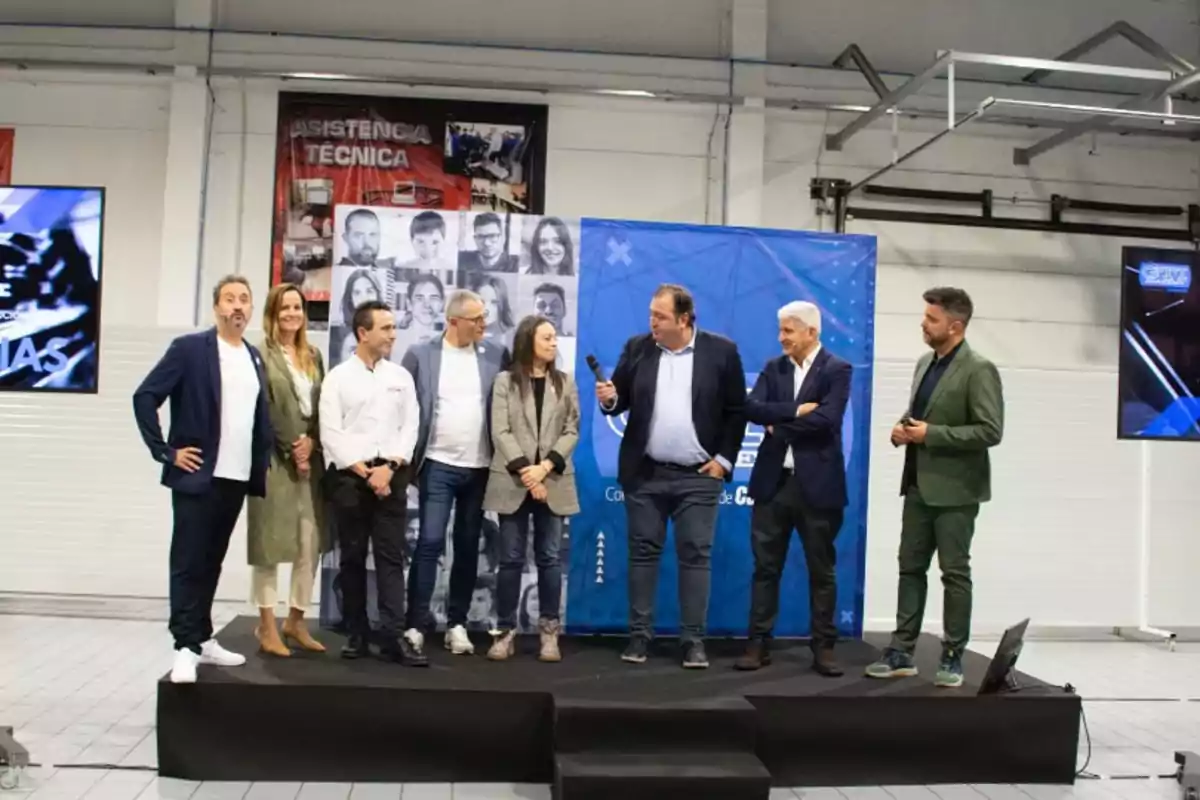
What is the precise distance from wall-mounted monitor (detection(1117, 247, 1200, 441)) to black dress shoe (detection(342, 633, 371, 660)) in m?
4.77

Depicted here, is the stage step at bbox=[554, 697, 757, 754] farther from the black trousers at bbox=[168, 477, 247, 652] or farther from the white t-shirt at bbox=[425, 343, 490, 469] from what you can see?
the black trousers at bbox=[168, 477, 247, 652]

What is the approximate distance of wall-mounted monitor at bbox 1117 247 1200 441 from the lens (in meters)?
6.29

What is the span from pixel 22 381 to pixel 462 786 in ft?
17.2

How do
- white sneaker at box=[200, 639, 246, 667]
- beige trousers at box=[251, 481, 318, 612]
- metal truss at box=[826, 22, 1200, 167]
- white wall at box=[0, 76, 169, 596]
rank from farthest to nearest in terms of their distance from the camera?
white wall at box=[0, 76, 169, 596]
metal truss at box=[826, 22, 1200, 167]
beige trousers at box=[251, 481, 318, 612]
white sneaker at box=[200, 639, 246, 667]

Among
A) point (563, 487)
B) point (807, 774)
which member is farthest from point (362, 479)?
point (807, 774)

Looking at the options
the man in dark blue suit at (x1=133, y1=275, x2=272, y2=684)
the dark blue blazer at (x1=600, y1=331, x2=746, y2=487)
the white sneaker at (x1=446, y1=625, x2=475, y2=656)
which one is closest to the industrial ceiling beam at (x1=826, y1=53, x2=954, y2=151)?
the dark blue blazer at (x1=600, y1=331, x2=746, y2=487)

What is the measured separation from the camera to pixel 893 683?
13.1ft

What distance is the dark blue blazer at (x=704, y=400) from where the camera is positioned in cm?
410

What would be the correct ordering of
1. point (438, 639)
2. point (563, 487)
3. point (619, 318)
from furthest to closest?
point (619, 318), point (438, 639), point (563, 487)

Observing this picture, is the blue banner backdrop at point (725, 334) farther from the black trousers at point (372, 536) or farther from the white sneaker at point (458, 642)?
the black trousers at point (372, 536)

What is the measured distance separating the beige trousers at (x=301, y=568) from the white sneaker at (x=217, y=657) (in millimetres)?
210

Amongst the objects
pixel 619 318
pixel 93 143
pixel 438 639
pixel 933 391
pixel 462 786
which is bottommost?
pixel 462 786

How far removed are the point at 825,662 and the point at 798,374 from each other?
117 cm

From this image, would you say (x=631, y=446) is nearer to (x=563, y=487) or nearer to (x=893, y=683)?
(x=563, y=487)
